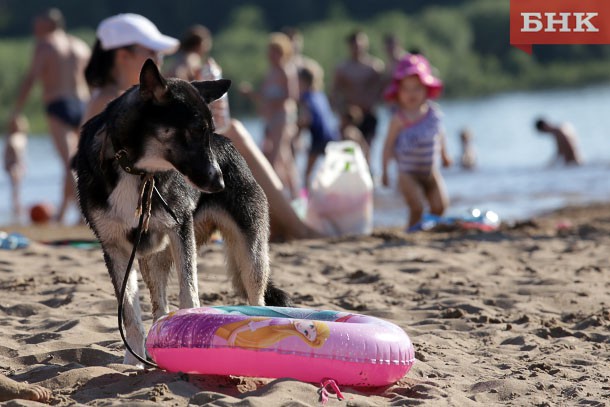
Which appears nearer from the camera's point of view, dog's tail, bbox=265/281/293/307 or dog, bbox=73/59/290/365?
dog, bbox=73/59/290/365

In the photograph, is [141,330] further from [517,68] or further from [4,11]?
[4,11]

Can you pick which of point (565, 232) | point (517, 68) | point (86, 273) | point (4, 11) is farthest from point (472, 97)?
point (86, 273)

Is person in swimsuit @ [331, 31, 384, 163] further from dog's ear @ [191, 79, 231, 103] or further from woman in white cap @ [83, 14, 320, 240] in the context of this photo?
dog's ear @ [191, 79, 231, 103]

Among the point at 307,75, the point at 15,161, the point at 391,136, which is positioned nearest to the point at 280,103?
the point at 307,75

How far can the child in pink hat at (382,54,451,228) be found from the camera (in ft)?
33.8

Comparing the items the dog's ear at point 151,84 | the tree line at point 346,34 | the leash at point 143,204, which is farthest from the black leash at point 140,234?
the tree line at point 346,34

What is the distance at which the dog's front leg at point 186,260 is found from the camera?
16.6 feet

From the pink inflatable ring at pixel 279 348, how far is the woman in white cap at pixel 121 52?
3.02 meters

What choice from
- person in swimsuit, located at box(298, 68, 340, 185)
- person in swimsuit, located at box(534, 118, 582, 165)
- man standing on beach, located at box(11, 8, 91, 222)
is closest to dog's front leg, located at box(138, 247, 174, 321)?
man standing on beach, located at box(11, 8, 91, 222)

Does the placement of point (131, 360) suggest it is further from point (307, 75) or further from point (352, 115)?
point (352, 115)

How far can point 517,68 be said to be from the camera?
158 feet

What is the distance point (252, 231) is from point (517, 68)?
144ft

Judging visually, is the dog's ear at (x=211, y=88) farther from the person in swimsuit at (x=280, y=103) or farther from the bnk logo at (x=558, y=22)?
the person in swimsuit at (x=280, y=103)

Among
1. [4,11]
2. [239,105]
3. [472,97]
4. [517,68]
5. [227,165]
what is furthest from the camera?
[4,11]
